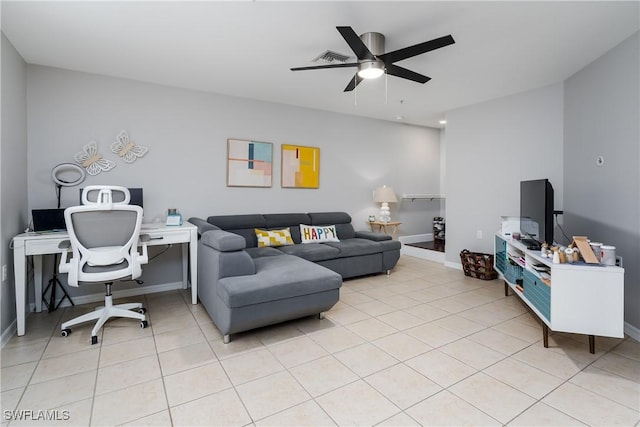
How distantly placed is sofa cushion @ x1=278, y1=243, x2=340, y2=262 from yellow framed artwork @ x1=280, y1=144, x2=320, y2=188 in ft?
3.50

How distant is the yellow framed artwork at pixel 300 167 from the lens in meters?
4.57

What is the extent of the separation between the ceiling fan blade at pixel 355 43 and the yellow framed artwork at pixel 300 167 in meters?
2.34

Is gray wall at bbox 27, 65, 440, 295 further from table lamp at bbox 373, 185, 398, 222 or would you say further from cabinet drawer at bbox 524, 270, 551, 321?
cabinet drawer at bbox 524, 270, 551, 321

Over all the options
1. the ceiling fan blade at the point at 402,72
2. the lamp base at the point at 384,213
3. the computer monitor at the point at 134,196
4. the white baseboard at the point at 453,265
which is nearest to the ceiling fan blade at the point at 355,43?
the ceiling fan blade at the point at 402,72

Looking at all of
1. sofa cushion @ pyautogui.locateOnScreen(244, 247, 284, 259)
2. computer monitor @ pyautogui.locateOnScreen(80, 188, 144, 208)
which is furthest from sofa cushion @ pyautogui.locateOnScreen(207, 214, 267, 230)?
computer monitor @ pyautogui.locateOnScreen(80, 188, 144, 208)

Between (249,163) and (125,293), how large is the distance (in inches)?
84.1

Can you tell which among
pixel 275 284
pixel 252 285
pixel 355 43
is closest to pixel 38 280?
pixel 252 285

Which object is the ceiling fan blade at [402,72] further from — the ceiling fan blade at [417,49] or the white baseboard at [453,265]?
the white baseboard at [453,265]

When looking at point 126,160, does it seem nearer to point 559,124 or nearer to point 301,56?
point 301,56

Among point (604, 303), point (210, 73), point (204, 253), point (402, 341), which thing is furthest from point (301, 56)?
point (604, 303)

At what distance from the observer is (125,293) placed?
Answer: 138 inches

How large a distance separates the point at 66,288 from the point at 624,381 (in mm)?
4717

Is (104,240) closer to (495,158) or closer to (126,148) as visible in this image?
(126,148)

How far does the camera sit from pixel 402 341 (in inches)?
96.5
